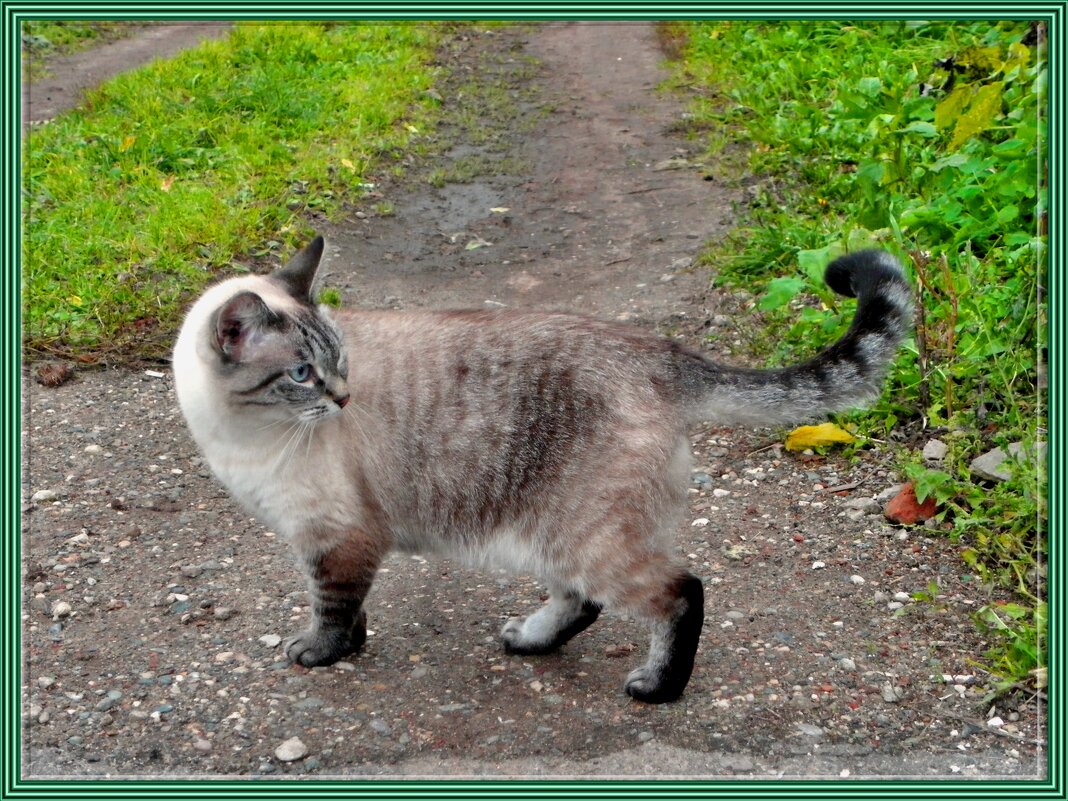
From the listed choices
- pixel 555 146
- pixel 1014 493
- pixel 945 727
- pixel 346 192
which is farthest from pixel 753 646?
pixel 555 146

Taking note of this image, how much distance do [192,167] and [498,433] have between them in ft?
18.2

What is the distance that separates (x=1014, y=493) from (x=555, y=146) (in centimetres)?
619

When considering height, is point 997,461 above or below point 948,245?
below

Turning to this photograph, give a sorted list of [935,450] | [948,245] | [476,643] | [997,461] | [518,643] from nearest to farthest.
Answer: [518,643], [476,643], [997,461], [935,450], [948,245]

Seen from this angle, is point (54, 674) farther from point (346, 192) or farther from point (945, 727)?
point (346, 192)

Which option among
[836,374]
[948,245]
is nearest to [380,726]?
[836,374]

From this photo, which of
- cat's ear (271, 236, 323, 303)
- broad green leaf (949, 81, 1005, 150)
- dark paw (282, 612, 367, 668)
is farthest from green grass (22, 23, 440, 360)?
broad green leaf (949, 81, 1005, 150)

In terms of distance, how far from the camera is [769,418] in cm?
390

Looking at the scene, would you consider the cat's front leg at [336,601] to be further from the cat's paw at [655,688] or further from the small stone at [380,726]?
the cat's paw at [655,688]

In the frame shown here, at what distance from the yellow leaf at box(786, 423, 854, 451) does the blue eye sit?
2657mm

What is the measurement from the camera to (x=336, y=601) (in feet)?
13.2

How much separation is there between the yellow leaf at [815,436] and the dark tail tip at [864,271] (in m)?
1.64

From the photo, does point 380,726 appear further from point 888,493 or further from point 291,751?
point 888,493

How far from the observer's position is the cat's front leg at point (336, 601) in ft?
13.1
